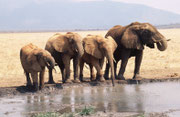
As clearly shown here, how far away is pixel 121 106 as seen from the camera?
39.6 feet

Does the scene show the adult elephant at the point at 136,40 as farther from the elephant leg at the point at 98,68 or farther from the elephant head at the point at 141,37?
the elephant leg at the point at 98,68

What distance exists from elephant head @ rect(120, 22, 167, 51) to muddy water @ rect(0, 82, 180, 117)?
1943mm

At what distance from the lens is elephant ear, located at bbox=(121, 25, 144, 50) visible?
17.3 meters

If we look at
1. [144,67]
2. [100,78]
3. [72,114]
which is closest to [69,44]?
[100,78]

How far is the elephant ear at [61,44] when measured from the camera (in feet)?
54.2

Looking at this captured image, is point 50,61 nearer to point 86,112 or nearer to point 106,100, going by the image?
point 106,100

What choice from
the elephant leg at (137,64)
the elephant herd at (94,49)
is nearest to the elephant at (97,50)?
the elephant herd at (94,49)

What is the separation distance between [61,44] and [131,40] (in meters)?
2.94

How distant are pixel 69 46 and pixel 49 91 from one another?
7.69ft

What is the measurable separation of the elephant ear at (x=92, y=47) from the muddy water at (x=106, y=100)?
4.59 feet

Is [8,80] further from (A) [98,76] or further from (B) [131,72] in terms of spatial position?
(B) [131,72]

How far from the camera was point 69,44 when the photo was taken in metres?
16.6

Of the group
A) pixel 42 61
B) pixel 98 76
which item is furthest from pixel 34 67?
pixel 98 76

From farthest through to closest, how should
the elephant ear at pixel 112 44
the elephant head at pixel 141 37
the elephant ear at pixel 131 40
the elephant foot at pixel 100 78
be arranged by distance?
the elephant ear at pixel 131 40
the elephant head at pixel 141 37
the elephant foot at pixel 100 78
the elephant ear at pixel 112 44
